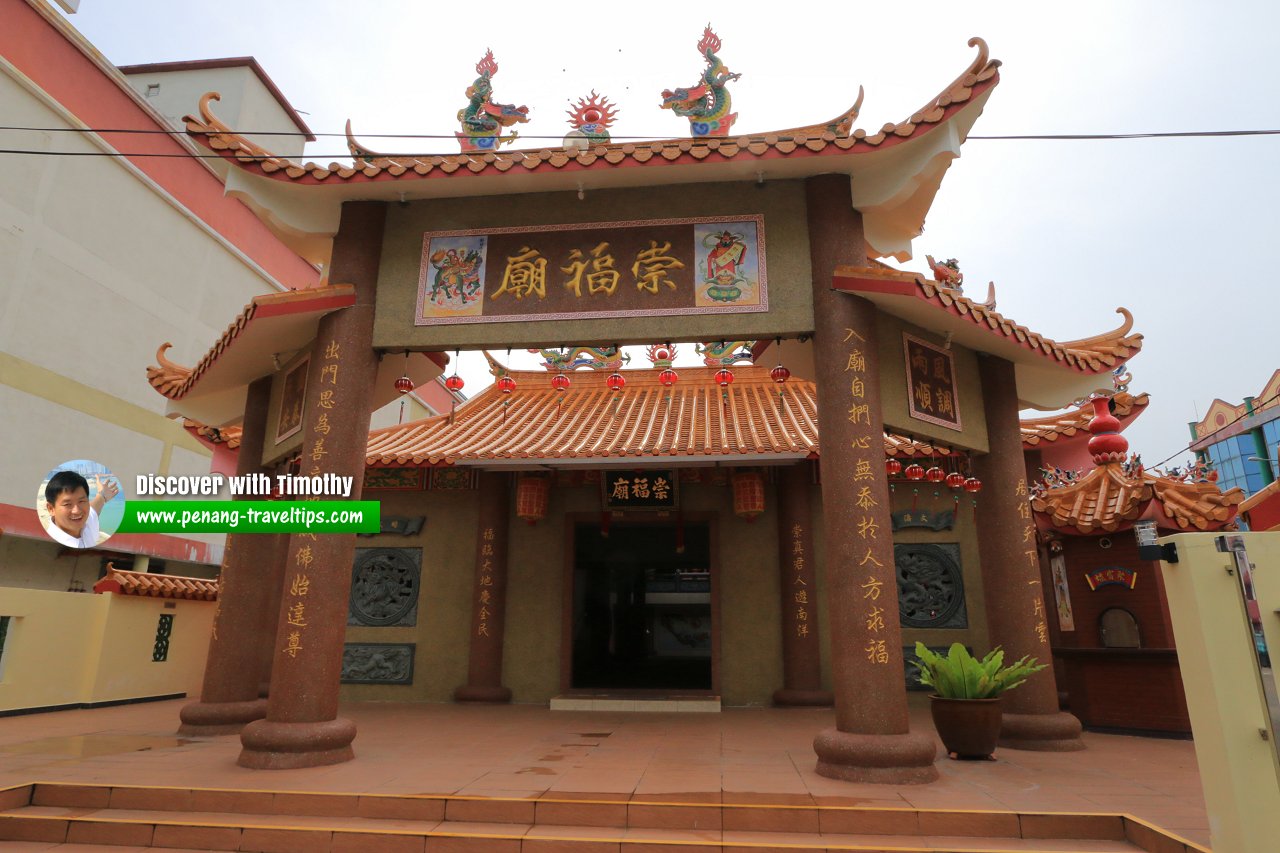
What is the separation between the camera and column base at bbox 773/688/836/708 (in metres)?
9.03

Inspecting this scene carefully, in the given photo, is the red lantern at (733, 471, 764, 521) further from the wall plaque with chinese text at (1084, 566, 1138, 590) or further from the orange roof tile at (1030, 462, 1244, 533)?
the wall plaque with chinese text at (1084, 566, 1138, 590)

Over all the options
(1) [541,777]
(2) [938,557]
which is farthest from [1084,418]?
(1) [541,777]

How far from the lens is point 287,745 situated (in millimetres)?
5164

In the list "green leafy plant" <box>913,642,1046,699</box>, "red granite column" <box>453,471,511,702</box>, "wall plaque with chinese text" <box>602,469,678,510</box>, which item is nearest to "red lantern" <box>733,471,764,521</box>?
"wall plaque with chinese text" <box>602,469,678,510</box>

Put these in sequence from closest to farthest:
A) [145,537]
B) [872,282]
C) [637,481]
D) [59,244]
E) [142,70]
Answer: [872,282] → [637,481] → [59,244] → [145,537] → [142,70]

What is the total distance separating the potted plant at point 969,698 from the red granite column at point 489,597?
5938mm

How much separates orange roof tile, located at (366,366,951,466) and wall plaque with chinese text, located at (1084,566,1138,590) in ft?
6.48

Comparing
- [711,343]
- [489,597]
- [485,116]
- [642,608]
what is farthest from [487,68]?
[642,608]

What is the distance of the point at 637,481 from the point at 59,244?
1147 cm

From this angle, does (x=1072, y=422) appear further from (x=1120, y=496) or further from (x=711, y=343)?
(x=711, y=343)

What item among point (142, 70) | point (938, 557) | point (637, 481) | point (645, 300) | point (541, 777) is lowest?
point (541, 777)

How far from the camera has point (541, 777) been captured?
5.07 m

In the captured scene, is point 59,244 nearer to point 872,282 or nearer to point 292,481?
point 292,481

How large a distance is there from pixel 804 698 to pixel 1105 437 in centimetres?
458
